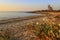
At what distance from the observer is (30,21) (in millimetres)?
1663

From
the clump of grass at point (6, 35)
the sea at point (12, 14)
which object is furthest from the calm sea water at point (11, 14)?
the clump of grass at point (6, 35)

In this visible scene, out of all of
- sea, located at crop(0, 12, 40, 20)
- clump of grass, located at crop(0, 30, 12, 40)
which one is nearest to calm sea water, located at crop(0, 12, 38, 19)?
sea, located at crop(0, 12, 40, 20)

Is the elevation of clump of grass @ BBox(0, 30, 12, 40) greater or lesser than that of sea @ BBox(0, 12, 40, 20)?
lesser

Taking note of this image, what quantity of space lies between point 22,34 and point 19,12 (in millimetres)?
229

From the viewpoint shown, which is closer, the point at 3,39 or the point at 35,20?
the point at 3,39

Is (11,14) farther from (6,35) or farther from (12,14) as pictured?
(6,35)

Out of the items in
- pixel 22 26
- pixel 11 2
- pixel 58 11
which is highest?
pixel 11 2

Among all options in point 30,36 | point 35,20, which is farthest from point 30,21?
point 30,36

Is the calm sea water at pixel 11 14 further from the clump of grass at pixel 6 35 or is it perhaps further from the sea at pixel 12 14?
the clump of grass at pixel 6 35

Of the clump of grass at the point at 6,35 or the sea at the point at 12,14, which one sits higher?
the sea at the point at 12,14

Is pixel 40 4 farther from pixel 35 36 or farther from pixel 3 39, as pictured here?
pixel 3 39

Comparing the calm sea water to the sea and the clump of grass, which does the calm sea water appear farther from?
the clump of grass

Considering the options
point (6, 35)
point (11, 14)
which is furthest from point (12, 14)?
point (6, 35)

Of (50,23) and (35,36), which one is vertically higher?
(50,23)
